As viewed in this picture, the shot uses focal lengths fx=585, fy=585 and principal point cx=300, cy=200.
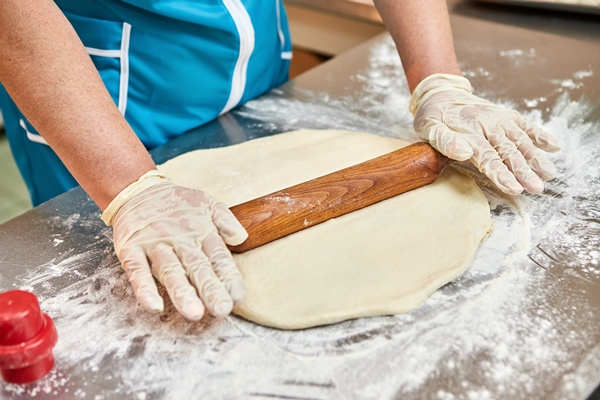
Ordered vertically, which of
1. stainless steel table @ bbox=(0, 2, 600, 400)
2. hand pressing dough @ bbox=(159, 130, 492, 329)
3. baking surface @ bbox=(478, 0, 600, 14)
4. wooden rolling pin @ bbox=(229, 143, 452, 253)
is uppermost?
baking surface @ bbox=(478, 0, 600, 14)

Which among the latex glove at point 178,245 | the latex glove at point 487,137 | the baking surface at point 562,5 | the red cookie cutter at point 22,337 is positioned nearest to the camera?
the red cookie cutter at point 22,337

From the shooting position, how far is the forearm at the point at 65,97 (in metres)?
1.27

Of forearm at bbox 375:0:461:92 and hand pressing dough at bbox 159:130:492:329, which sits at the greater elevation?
forearm at bbox 375:0:461:92

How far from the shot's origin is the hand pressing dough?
1.20 meters

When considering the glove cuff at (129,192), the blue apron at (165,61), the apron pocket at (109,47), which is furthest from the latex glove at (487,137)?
the apron pocket at (109,47)

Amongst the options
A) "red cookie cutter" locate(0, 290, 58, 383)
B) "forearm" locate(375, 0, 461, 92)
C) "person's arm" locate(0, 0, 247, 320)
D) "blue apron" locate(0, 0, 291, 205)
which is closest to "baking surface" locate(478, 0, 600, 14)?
"forearm" locate(375, 0, 461, 92)

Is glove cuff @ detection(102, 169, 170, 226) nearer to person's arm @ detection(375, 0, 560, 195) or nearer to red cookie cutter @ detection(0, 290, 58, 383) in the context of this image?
red cookie cutter @ detection(0, 290, 58, 383)

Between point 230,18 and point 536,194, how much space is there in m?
1.01

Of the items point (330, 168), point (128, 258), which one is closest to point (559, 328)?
point (330, 168)

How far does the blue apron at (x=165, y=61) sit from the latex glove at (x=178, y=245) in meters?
0.56

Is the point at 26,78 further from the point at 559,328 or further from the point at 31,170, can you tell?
the point at 559,328

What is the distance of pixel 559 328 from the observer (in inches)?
44.6

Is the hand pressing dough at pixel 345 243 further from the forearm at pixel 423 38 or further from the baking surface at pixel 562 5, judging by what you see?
the baking surface at pixel 562 5

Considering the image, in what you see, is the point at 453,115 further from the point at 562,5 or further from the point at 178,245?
the point at 562,5
